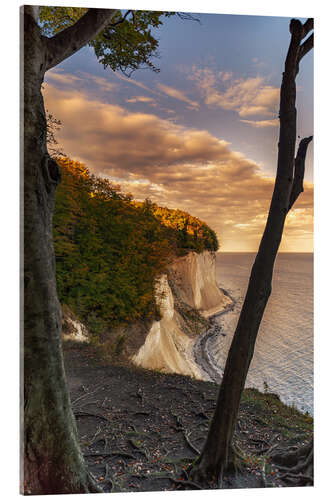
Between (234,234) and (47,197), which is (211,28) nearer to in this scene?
(234,234)

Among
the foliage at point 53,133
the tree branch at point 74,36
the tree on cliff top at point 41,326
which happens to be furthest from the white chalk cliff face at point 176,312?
the tree branch at point 74,36

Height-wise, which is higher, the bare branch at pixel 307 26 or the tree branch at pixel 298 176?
the bare branch at pixel 307 26

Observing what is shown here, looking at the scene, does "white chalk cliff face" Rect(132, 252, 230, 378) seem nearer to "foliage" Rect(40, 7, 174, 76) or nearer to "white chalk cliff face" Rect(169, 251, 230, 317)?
"white chalk cliff face" Rect(169, 251, 230, 317)

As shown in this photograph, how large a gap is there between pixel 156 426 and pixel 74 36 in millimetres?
3150

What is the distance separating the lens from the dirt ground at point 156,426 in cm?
237

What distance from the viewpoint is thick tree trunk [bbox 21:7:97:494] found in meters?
1.74

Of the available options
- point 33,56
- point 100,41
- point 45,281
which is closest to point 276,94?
point 100,41

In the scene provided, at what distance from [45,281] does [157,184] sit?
228 centimetres

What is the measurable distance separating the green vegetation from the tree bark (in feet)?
5.24

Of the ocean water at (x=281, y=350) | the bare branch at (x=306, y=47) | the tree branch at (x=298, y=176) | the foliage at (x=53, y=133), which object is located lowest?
the ocean water at (x=281, y=350)

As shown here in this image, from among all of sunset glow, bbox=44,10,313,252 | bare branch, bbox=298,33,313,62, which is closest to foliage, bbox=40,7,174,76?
sunset glow, bbox=44,10,313,252

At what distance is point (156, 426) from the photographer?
312 cm

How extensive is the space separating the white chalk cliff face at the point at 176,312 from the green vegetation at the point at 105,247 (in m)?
0.55

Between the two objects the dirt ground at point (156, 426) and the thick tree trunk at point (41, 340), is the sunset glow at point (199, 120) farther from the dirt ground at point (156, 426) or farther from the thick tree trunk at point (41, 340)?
the dirt ground at point (156, 426)
